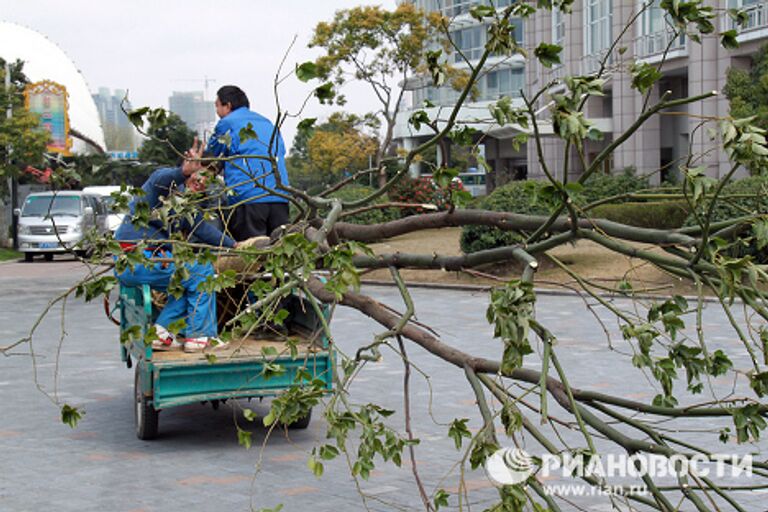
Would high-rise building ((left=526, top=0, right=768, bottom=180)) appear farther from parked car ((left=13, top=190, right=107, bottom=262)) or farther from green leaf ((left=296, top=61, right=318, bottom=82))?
green leaf ((left=296, top=61, right=318, bottom=82))

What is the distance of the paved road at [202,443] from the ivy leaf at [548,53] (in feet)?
4.87

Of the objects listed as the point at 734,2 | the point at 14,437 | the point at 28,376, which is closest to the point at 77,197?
the point at 734,2

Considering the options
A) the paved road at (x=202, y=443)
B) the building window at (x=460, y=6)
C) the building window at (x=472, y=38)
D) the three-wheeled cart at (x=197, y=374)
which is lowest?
the paved road at (x=202, y=443)

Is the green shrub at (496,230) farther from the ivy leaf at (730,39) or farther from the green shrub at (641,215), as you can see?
the ivy leaf at (730,39)

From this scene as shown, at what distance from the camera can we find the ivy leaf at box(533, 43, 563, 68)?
3.49 meters

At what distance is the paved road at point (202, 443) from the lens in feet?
22.5

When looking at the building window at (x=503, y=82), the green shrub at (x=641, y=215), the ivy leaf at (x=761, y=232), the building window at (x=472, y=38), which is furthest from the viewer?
the building window at (x=472, y=38)

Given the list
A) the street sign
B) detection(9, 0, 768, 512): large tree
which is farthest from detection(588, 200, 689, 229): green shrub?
the street sign

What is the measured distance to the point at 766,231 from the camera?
3434 millimetres

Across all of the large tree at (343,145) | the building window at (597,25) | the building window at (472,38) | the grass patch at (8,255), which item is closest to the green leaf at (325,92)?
the grass patch at (8,255)

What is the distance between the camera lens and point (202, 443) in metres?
8.54

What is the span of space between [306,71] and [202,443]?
5145 millimetres

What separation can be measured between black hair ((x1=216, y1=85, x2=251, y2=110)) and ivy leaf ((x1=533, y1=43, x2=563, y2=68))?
5.23m

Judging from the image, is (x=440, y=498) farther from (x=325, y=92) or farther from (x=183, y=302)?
(x=183, y=302)
